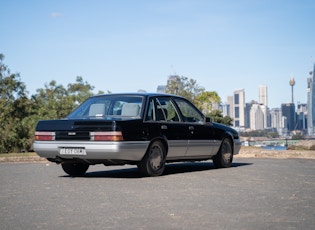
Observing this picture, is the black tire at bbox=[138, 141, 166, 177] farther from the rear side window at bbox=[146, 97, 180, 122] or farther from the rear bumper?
the rear side window at bbox=[146, 97, 180, 122]

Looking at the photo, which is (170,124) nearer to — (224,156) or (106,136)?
(106,136)

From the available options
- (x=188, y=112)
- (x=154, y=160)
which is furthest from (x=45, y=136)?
(x=188, y=112)

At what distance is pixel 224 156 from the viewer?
12.6 meters

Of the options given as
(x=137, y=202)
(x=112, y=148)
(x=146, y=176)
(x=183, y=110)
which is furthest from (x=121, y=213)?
(x=183, y=110)

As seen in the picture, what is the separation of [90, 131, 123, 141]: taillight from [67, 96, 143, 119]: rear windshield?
952 mm

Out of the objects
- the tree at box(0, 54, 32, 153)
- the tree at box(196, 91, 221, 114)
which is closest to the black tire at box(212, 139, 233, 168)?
the tree at box(0, 54, 32, 153)

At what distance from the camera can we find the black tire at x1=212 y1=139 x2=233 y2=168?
12438 mm

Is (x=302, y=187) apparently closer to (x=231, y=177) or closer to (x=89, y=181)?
(x=231, y=177)

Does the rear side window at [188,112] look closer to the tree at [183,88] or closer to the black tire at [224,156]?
the black tire at [224,156]

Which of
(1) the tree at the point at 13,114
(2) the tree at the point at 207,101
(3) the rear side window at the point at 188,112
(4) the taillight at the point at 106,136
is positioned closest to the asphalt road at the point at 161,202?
(4) the taillight at the point at 106,136

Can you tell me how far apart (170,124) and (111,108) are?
3.99ft

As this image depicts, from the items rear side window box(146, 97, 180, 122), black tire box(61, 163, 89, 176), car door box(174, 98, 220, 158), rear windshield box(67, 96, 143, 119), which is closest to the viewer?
rear windshield box(67, 96, 143, 119)

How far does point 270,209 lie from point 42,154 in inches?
211

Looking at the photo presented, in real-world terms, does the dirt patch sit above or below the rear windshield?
below
